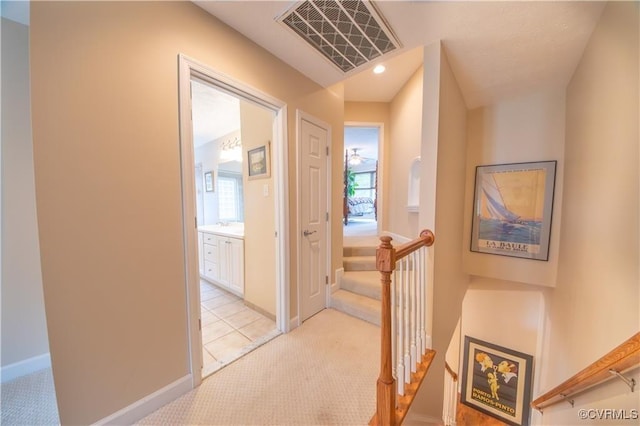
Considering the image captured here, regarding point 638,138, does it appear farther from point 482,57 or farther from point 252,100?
point 252,100

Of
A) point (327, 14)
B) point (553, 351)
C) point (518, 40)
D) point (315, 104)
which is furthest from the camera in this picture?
point (315, 104)

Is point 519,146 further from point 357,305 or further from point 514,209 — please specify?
point 357,305

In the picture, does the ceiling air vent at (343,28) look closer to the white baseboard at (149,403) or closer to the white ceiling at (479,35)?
the white ceiling at (479,35)

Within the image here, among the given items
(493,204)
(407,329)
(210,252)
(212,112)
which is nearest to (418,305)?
(407,329)

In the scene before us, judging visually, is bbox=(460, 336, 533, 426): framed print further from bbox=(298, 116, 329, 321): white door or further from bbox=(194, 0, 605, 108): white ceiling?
bbox=(194, 0, 605, 108): white ceiling

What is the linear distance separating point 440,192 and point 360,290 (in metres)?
1.41

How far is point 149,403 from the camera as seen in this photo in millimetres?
1300

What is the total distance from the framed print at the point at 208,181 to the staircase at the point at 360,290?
295 centimetres

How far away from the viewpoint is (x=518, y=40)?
5.34ft

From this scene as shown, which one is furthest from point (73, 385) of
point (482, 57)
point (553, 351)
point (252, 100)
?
point (553, 351)

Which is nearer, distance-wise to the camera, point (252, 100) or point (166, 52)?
point (166, 52)

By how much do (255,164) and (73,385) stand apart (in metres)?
2.04

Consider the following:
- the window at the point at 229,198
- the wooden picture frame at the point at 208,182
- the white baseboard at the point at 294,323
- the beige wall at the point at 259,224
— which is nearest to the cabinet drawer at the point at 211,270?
the beige wall at the point at 259,224

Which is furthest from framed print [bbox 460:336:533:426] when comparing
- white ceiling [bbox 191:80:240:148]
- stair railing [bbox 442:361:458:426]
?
white ceiling [bbox 191:80:240:148]
